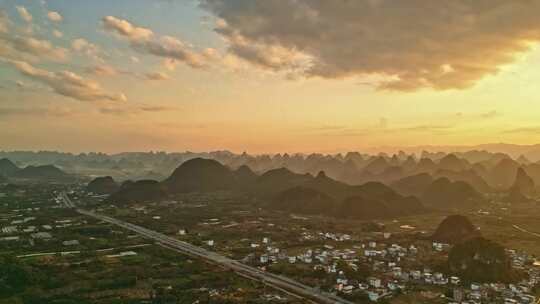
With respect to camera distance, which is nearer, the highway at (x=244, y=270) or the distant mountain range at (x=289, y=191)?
the highway at (x=244, y=270)

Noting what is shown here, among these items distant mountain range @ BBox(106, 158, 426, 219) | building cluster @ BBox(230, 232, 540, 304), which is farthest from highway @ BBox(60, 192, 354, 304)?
distant mountain range @ BBox(106, 158, 426, 219)

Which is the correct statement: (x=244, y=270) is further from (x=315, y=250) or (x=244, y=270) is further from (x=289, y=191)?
(x=289, y=191)

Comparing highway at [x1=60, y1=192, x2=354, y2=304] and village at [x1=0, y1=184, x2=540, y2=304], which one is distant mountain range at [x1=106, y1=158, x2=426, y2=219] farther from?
highway at [x1=60, y1=192, x2=354, y2=304]

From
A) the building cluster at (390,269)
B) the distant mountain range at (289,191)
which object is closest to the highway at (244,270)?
the building cluster at (390,269)

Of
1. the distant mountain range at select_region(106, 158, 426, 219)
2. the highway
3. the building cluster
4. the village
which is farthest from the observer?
the distant mountain range at select_region(106, 158, 426, 219)

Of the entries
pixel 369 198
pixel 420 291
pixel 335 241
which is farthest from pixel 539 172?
pixel 420 291

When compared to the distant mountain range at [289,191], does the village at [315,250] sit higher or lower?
lower

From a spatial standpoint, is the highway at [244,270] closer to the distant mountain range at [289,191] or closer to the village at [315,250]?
the village at [315,250]

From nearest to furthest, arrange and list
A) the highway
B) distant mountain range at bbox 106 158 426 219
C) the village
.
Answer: the highway, the village, distant mountain range at bbox 106 158 426 219

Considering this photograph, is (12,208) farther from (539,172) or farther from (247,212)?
(539,172)
